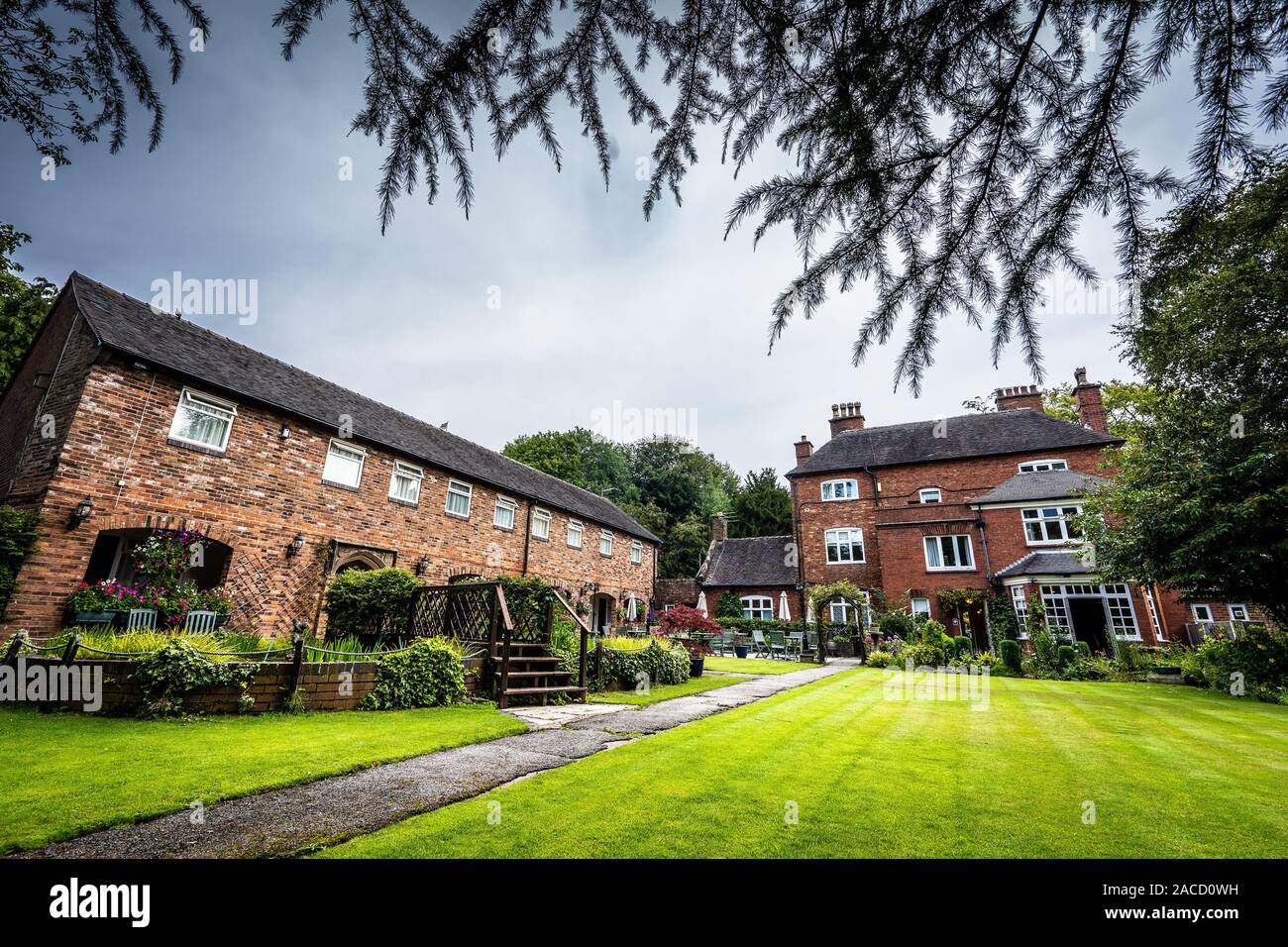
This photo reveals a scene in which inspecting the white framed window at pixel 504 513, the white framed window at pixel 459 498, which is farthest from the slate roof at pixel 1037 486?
the white framed window at pixel 459 498

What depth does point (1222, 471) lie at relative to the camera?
40.2ft

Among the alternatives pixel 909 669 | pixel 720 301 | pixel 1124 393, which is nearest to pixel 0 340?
pixel 720 301

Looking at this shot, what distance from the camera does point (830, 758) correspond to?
16.2 ft

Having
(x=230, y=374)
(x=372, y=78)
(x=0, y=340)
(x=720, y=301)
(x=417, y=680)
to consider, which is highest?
(x=0, y=340)

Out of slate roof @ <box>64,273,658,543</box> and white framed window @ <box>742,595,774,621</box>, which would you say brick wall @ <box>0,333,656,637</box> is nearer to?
slate roof @ <box>64,273,658,543</box>

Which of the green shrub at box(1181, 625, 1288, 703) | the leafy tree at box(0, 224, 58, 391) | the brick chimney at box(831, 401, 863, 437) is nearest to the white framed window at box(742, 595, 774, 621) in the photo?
the brick chimney at box(831, 401, 863, 437)

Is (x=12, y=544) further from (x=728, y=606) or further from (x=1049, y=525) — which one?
(x=1049, y=525)

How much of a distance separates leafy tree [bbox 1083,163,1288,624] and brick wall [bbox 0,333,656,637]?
58.3ft

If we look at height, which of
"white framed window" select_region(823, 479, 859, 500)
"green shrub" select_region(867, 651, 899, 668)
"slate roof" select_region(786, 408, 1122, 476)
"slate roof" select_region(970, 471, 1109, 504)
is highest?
"slate roof" select_region(786, 408, 1122, 476)

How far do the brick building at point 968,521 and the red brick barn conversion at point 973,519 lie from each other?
54 mm

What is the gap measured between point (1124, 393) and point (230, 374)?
39.2m

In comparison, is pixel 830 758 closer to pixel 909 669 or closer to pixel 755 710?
pixel 755 710

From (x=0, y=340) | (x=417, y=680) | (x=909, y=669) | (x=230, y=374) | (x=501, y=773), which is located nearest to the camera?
(x=501, y=773)

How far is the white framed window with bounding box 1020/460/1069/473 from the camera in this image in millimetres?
24562
